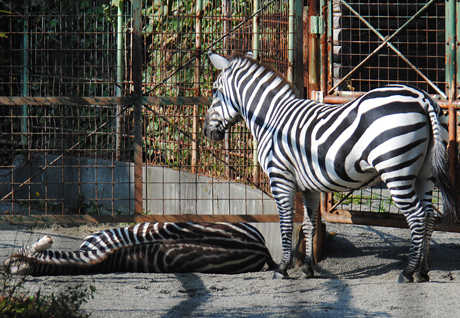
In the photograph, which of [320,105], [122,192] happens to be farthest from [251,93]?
[122,192]

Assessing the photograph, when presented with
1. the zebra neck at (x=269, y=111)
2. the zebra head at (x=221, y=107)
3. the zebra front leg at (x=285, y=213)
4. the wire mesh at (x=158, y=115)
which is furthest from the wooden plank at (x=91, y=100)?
the zebra front leg at (x=285, y=213)

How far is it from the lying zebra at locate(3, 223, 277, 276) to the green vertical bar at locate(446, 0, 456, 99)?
227cm

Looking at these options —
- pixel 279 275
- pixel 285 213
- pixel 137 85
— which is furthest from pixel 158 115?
pixel 279 275

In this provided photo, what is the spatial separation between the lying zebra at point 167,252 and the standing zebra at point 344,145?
587 mm

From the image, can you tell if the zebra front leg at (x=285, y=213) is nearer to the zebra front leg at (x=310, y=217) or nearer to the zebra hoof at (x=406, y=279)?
the zebra front leg at (x=310, y=217)

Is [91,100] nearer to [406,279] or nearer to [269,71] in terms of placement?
[269,71]

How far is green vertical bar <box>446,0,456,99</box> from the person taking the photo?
A: 4.83 meters

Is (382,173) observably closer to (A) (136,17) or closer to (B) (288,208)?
(B) (288,208)

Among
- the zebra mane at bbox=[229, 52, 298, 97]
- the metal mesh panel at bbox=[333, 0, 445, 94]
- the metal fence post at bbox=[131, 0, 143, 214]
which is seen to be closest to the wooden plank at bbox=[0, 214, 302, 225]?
the metal fence post at bbox=[131, 0, 143, 214]

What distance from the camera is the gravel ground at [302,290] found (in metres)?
3.62

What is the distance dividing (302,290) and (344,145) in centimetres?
118

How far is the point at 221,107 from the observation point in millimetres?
5309

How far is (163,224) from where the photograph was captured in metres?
5.56

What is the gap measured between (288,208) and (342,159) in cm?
72
